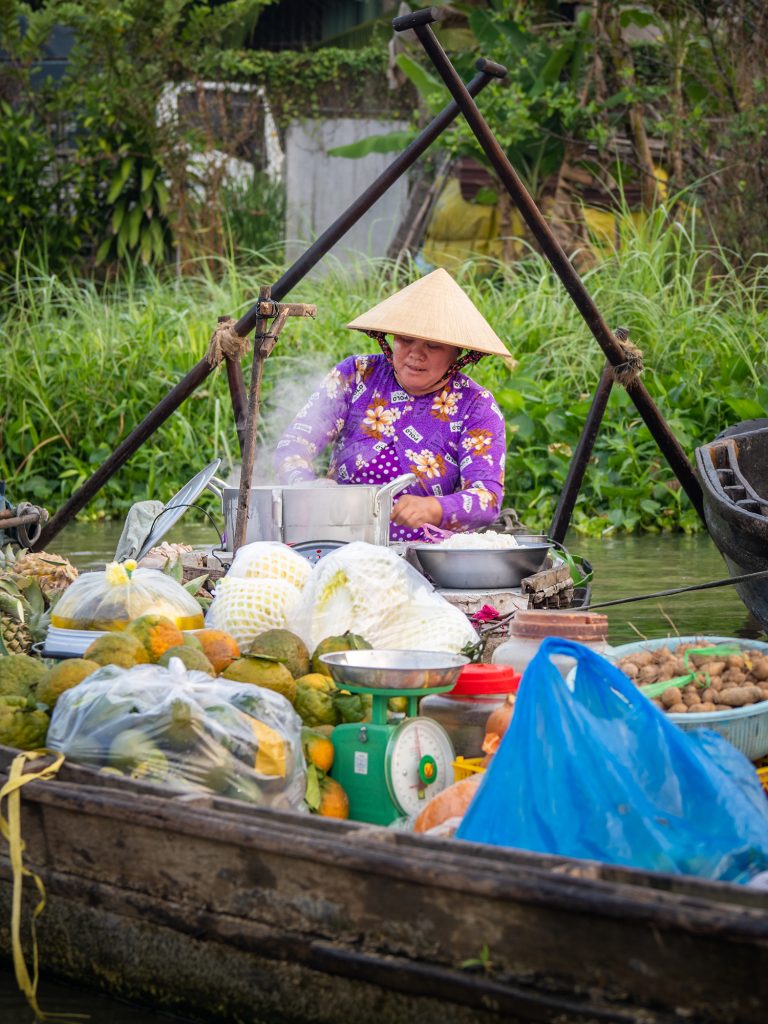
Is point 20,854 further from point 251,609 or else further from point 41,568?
point 41,568

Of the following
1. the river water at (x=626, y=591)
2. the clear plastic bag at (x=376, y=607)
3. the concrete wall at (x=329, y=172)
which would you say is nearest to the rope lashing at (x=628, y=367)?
the river water at (x=626, y=591)

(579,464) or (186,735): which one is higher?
(186,735)

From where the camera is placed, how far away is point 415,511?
Result: 14.0 ft

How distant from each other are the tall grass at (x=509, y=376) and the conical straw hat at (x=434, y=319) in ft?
12.3

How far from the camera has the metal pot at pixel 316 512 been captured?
366 centimetres

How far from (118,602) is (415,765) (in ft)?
2.91

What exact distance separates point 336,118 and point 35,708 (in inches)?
494

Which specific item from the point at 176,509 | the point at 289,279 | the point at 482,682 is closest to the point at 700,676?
the point at 482,682

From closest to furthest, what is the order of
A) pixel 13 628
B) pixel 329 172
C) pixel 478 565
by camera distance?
pixel 13 628, pixel 478 565, pixel 329 172

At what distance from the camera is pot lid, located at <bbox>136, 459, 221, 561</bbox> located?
3.68 metres

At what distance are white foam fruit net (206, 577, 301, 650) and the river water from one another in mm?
884

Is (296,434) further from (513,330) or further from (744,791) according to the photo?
(513,330)

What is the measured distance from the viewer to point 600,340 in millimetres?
4543

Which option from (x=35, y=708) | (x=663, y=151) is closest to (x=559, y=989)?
(x=35, y=708)
